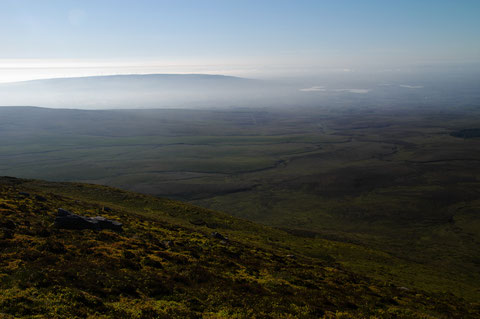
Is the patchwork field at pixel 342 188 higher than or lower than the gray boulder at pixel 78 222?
lower

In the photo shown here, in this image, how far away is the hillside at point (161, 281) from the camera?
49.1ft

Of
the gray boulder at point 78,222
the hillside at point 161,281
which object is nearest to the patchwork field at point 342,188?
the hillside at point 161,281

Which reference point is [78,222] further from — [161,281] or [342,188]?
[342,188]

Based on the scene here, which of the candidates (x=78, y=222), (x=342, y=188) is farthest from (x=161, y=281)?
(x=342, y=188)

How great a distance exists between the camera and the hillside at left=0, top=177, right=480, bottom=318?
49.1 ft

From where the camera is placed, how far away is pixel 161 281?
18953 millimetres

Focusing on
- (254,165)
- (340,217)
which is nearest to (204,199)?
(340,217)

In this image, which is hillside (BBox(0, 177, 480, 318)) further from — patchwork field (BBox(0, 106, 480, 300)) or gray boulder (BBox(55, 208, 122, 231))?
patchwork field (BBox(0, 106, 480, 300))

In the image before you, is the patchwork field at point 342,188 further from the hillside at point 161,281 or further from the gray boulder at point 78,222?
the gray boulder at point 78,222

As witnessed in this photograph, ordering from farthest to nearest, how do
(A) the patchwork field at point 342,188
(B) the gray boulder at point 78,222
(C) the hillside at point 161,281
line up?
(A) the patchwork field at point 342,188
(B) the gray boulder at point 78,222
(C) the hillside at point 161,281

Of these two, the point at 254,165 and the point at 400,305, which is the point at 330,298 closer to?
the point at 400,305

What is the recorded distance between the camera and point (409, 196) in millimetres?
100125

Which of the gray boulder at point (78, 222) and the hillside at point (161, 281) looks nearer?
the hillside at point (161, 281)

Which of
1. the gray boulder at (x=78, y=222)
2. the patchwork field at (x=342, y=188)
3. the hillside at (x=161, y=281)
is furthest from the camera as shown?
the patchwork field at (x=342, y=188)
